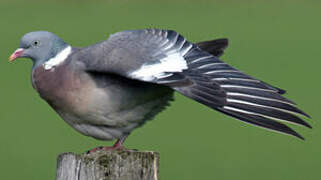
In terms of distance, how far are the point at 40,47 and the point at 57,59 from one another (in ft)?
0.66

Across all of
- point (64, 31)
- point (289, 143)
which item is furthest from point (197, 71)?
point (64, 31)

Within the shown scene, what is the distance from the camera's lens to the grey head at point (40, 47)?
857 centimetres

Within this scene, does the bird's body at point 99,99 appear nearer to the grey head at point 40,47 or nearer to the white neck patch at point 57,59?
the white neck patch at point 57,59

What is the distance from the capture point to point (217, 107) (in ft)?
24.2

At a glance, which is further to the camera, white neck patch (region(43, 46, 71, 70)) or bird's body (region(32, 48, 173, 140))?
white neck patch (region(43, 46, 71, 70))

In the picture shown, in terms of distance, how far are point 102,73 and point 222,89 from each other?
1.17 metres

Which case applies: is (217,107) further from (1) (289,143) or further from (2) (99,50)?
(1) (289,143)

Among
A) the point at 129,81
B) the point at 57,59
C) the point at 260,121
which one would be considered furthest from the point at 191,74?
the point at 57,59

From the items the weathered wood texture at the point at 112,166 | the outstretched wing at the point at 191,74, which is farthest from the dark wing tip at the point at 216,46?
the weathered wood texture at the point at 112,166

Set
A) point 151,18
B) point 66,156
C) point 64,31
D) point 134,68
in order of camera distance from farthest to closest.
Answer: point 151,18, point 64,31, point 134,68, point 66,156

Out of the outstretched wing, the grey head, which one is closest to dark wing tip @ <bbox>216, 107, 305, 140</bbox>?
the outstretched wing

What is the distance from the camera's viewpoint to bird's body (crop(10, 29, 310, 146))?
7.55 metres

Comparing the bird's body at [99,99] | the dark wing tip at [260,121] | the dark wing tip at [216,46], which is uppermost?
the dark wing tip at [216,46]

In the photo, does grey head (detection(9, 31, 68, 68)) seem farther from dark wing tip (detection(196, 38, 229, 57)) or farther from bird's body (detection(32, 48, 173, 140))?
dark wing tip (detection(196, 38, 229, 57))
